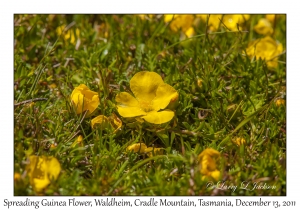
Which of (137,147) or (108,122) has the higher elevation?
(108,122)

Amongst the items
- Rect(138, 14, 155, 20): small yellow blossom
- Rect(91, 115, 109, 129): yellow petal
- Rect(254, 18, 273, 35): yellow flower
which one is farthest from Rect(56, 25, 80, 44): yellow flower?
Rect(254, 18, 273, 35): yellow flower

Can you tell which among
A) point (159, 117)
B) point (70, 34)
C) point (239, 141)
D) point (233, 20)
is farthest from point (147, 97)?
point (233, 20)

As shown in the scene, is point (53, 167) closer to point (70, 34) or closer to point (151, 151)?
point (151, 151)

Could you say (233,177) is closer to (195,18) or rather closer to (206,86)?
(206,86)

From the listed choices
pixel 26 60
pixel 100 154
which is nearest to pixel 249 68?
pixel 100 154

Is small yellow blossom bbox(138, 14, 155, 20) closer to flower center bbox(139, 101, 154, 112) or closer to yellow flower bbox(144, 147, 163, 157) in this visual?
flower center bbox(139, 101, 154, 112)

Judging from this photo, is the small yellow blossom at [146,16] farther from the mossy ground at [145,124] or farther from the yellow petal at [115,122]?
the yellow petal at [115,122]
